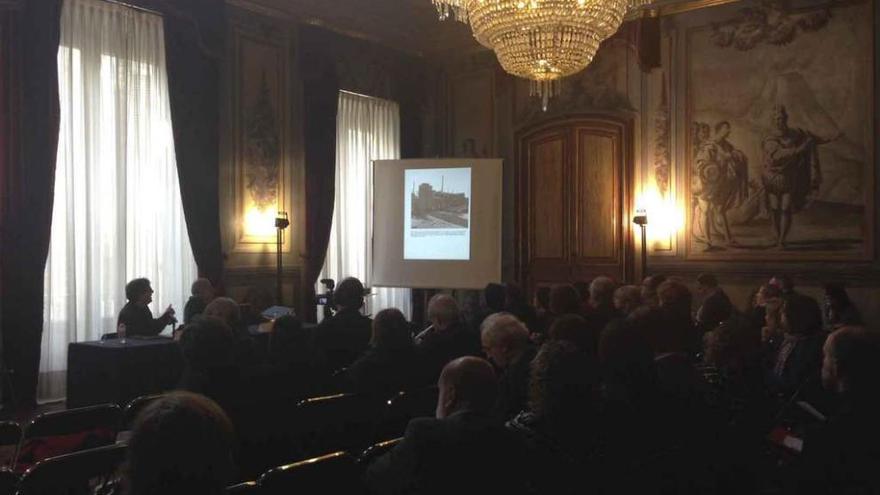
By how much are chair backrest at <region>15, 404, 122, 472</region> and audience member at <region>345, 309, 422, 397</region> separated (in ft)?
4.31

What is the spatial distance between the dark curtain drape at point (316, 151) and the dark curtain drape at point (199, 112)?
A: 1.31m

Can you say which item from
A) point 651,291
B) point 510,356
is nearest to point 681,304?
point 651,291

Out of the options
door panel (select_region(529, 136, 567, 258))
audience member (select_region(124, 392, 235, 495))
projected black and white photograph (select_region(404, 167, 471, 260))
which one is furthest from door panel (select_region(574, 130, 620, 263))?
audience member (select_region(124, 392, 235, 495))

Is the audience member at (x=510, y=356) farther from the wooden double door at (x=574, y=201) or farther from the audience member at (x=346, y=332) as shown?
the wooden double door at (x=574, y=201)

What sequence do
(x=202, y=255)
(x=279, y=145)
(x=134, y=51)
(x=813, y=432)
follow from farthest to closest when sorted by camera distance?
(x=279, y=145)
(x=202, y=255)
(x=134, y=51)
(x=813, y=432)

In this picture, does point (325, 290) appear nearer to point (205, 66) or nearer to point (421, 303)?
point (421, 303)

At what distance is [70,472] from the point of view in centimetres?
261

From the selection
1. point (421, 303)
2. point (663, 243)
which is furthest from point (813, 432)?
point (421, 303)

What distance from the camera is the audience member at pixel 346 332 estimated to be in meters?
5.13

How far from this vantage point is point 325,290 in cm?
984

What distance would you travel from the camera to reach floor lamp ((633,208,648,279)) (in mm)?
9184

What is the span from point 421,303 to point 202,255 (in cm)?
359

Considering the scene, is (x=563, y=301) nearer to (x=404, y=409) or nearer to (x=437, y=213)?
(x=404, y=409)

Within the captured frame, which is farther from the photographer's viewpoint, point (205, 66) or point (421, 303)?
point (421, 303)
